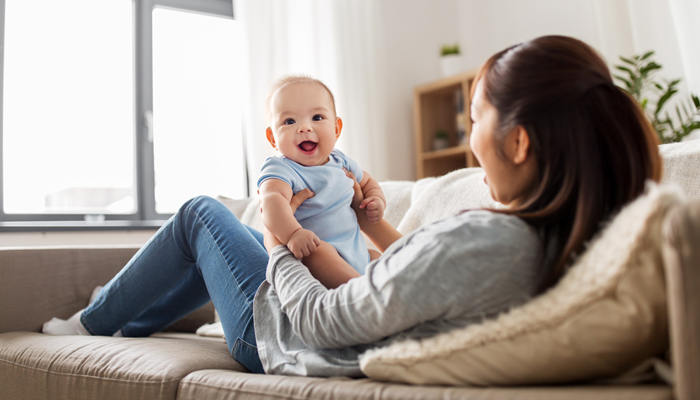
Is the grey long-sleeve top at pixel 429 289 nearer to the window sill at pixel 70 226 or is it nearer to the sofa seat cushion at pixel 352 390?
the sofa seat cushion at pixel 352 390

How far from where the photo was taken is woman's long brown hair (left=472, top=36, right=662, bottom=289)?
74cm

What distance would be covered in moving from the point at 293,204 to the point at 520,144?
488 mm

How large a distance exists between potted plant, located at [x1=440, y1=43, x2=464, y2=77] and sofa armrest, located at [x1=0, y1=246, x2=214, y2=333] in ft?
7.93

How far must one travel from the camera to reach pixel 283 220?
3.51 feet

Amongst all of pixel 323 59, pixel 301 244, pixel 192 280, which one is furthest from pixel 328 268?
pixel 323 59

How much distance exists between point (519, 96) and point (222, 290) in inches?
27.3

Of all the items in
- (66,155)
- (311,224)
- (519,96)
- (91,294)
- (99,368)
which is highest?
(66,155)

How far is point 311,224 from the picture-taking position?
4.01 feet

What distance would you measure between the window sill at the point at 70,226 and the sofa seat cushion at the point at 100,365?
1294mm

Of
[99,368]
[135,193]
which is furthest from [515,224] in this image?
[135,193]

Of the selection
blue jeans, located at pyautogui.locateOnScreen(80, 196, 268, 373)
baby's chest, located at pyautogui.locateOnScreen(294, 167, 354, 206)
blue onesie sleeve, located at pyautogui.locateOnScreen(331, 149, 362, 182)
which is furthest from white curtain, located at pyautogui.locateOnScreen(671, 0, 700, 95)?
blue jeans, located at pyautogui.locateOnScreen(80, 196, 268, 373)

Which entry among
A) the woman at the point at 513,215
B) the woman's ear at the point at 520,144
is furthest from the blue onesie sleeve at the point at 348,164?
the woman's ear at the point at 520,144

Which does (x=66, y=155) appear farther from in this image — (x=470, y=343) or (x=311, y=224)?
(x=470, y=343)

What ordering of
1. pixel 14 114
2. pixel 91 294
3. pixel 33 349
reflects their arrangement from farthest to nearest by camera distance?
pixel 14 114, pixel 91 294, pixel 33 349
